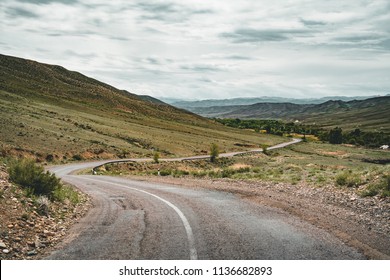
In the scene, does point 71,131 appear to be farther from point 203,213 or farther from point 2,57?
point 2,57

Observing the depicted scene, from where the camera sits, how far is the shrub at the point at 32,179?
41.4ft

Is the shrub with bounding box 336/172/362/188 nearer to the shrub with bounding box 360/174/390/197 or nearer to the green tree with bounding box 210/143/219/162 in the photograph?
the shrub with bounding box 360/174/390/197

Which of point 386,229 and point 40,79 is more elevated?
point 40,79

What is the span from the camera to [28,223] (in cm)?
930

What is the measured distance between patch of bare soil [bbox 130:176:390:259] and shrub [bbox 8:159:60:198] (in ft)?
25.1

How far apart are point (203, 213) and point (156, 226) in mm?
2153

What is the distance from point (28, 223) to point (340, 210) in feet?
30.7

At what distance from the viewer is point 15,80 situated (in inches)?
5340

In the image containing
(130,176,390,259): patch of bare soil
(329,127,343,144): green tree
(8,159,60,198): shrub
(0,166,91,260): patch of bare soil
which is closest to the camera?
(0,166,91,260): patch of bare soil

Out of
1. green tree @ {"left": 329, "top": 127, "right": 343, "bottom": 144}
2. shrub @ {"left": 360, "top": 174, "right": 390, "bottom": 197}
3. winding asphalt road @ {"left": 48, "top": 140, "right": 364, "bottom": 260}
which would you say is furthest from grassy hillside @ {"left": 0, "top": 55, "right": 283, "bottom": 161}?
green tree @ {"left": 329, "top": 127, "right": 343, "bottom": 144}

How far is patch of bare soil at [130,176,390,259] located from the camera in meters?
7.84

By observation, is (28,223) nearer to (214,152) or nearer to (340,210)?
(340,210)
